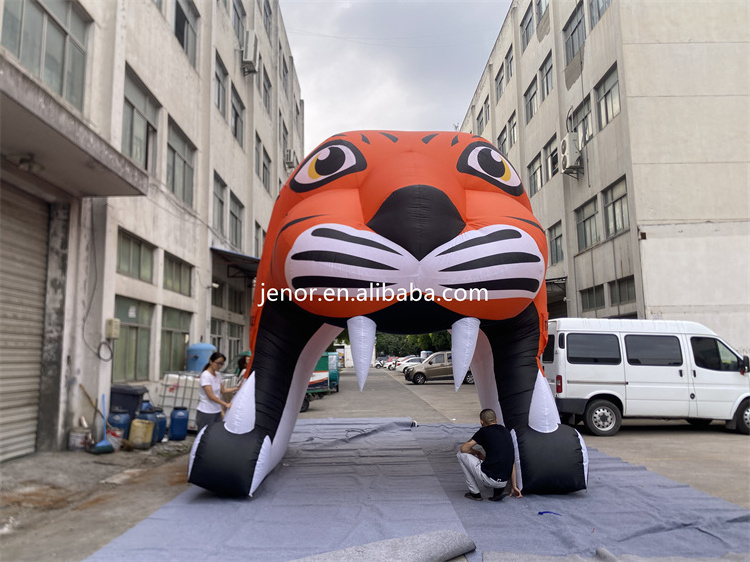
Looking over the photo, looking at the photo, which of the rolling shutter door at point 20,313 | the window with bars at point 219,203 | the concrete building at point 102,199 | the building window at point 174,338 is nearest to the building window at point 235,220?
the window with bars at point 219,203

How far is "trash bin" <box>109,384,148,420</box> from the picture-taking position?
28.2 ft

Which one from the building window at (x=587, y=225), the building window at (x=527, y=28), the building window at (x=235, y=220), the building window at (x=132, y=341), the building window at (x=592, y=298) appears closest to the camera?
the building window at (x=132, y=341)

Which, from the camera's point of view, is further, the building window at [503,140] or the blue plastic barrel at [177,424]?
the building window at [503,140]

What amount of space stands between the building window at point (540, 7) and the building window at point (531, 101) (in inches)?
102

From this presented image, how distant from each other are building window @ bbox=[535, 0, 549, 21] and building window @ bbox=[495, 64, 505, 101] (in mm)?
5579

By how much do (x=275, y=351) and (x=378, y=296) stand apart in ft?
5.85

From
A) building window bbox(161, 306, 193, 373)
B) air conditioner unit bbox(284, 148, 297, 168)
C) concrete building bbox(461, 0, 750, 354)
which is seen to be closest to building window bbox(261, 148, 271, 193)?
air conditioner unit bbox(284, 148, 297, 168)

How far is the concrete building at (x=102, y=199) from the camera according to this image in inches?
274

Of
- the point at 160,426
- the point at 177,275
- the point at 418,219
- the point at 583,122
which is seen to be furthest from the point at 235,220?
the point at 418,219

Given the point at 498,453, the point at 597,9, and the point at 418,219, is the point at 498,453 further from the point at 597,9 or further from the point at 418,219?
the point at 597,9

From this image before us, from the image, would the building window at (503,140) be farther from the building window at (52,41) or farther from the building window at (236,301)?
the building window at (52,41)

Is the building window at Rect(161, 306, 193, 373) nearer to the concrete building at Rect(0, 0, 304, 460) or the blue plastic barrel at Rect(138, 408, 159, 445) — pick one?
the concrete building at Rect(0, 0, 304, 460)

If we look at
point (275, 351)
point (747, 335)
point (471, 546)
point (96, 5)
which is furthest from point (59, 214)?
point (747, 335)

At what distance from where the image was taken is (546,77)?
899 inches
